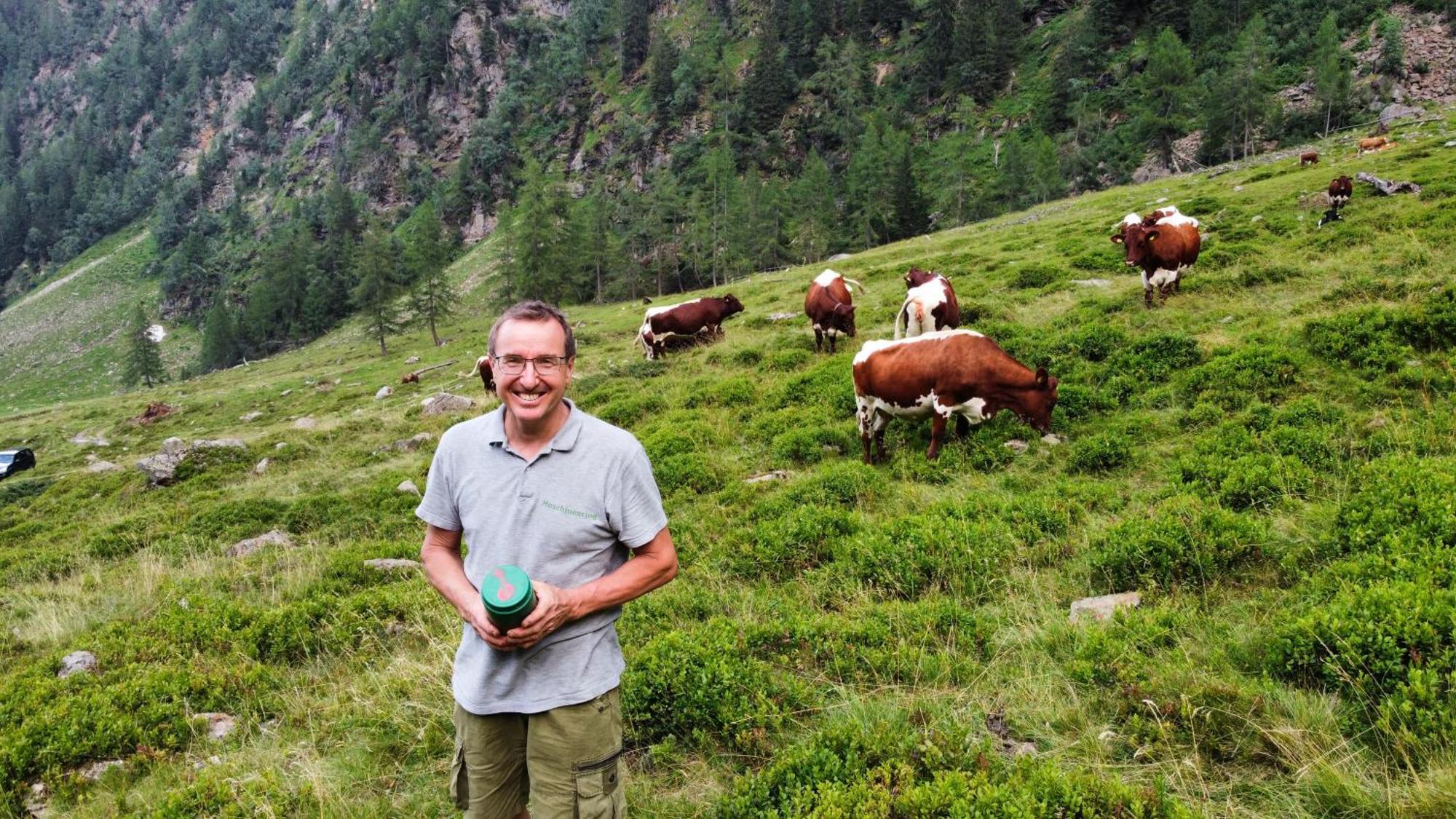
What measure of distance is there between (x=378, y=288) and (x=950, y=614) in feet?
197

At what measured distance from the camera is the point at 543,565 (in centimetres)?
271

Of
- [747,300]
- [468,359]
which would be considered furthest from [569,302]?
[747,300]

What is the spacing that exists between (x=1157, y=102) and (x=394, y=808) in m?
86.2

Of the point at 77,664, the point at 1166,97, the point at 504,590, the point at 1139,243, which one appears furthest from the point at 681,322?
the point at 1166,97

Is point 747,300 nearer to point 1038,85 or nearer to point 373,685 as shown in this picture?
point 373,685

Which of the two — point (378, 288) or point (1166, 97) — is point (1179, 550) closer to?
point (378, 288)

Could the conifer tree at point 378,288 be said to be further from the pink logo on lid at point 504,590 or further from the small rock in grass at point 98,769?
the pink logo on lid at point 504,590

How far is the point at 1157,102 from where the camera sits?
66.9 m

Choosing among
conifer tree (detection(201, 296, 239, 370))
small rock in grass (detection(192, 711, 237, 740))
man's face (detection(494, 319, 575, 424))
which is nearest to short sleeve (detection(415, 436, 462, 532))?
man's face (detection(494, 319, 575, 424))

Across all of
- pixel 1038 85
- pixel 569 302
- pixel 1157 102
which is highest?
pixel 1038 85

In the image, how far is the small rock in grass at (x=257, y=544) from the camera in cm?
1012

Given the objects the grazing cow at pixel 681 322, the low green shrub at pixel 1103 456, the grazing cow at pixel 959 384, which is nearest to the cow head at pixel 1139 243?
the grazing cow at pixel 959 384

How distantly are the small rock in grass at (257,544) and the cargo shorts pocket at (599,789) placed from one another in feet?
32.0

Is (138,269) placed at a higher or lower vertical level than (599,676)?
higher
